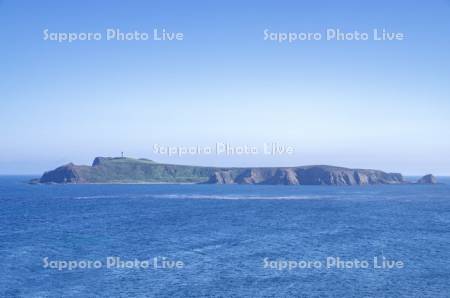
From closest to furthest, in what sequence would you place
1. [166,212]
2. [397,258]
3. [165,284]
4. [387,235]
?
[165,284] → [397,258] → [387,235] → [166,212]

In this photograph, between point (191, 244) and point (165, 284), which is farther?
point (191, 244)

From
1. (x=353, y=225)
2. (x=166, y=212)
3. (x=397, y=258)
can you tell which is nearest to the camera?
(x=397, y=258)

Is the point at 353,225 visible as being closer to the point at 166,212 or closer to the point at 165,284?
the point at 166,212

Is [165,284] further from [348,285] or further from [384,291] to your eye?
[384,291]

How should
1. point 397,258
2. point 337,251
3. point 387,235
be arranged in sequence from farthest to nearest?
point 387,235, point 337,251, point 397,258

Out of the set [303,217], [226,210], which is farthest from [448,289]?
[226,210]

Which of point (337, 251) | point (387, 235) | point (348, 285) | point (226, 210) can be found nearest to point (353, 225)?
point (387, 235)
